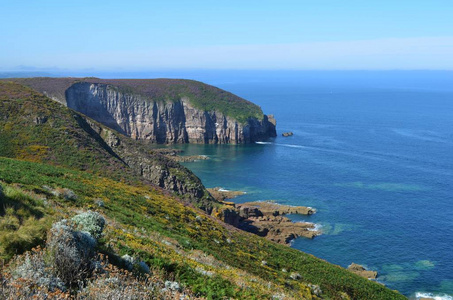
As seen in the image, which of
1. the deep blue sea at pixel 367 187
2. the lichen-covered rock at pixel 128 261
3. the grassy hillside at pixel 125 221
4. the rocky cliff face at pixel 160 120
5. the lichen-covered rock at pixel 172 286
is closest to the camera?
the lichen-covered rock at pixel 172 286

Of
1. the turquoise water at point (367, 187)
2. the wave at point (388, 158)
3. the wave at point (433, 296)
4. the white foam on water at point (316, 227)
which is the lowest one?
the wave at point (433, 296)

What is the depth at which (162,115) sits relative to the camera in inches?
6132

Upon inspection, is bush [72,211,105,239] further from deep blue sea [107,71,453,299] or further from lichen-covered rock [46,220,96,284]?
deep blue sea [107,71,453,299]

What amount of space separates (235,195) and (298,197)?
13.4 meters

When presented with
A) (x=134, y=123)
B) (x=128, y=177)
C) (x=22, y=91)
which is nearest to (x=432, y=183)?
(x=128, y=177)

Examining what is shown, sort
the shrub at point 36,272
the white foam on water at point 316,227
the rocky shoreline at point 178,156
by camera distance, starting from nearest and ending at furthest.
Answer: the shrub at point 36,272
the white foam on water at point 316,227
the rocky shoreline at point 178,156

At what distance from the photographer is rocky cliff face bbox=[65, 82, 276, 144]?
500 feet

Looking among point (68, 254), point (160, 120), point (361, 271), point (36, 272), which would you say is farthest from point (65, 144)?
point (160, 120)

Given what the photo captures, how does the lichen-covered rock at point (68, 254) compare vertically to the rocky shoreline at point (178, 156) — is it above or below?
above

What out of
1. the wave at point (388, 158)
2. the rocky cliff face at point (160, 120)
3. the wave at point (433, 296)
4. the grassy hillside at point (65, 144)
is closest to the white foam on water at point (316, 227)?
the grassy hillside at point (65, 144)

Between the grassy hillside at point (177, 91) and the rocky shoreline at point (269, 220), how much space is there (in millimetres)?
80401

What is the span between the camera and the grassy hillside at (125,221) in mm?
13848

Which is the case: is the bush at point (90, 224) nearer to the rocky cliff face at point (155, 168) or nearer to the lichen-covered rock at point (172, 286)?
the lichen-covered rock at point (172, 286)

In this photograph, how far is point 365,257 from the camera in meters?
57.3
